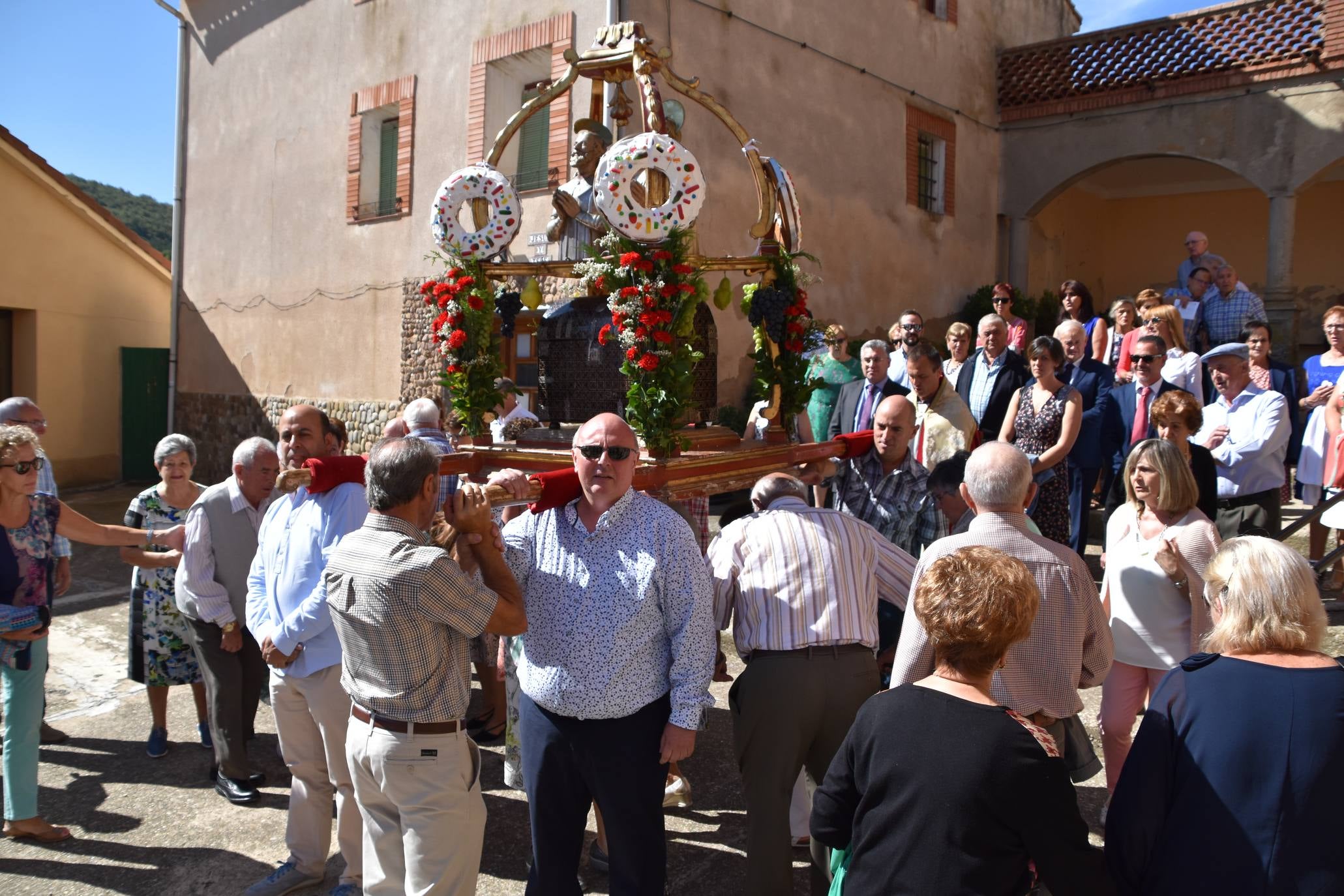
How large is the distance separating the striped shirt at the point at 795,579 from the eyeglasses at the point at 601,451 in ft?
1.97

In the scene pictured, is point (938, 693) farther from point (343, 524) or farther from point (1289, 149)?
point (1289, 149)

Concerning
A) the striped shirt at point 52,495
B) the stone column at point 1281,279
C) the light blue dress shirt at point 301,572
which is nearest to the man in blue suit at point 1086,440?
the light blue dress shirt at point 301,572

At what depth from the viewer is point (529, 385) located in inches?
293

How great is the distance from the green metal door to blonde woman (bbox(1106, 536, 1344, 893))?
1767cm

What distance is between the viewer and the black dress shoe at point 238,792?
15.3 feet

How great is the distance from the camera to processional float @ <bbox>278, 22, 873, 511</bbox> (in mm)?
4422

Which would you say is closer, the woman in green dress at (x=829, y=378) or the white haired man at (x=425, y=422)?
the white haired man at (x=425, y=422)

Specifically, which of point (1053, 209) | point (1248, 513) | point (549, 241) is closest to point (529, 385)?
point (549, 241)

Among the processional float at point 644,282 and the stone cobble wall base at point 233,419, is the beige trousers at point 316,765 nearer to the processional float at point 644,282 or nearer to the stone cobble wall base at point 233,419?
the processional float at point 644,282

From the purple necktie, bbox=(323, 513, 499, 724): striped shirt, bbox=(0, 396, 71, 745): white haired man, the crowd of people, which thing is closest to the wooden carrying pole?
the crowd of people

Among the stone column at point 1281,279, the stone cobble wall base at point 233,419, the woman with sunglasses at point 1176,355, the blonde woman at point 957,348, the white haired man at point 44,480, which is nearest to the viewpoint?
the white haired man at point 44,480

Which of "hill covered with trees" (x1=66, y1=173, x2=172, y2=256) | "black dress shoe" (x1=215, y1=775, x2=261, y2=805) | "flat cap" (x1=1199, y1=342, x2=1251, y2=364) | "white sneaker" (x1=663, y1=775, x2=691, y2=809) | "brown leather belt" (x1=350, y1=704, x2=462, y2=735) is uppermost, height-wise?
"hill covered with trees" (x1=66, y1=173, x2=172, y2=256)

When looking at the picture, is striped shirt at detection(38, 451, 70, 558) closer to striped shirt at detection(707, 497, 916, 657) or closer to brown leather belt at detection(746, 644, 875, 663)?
striped shirt at detection(707, 497, 916, 657)

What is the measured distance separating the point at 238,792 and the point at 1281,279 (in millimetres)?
14295
